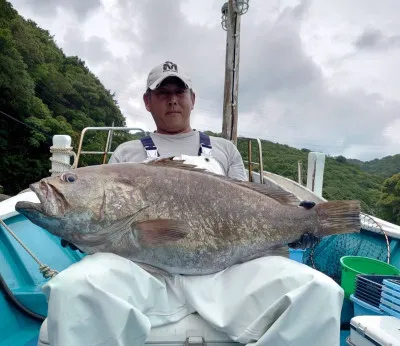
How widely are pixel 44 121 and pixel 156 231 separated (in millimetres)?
25375

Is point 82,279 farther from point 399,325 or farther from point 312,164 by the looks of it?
point 312,164

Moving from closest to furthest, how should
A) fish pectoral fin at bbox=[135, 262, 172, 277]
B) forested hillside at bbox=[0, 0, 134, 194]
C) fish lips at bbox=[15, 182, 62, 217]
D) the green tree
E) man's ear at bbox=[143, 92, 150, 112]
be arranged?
1. fish lips at bbox=[15, 182, 62, 217]
2. fish pectoral fin at bbox=[135, 262, 172, 277]
3. man's ear at bbox=[143, 92, 150, 112]
4. forested hillside at bbox=[0, 0, 134, 194]
5. the green tree

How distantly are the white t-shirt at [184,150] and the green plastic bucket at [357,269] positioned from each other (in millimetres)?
1070

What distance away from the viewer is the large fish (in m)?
1.92

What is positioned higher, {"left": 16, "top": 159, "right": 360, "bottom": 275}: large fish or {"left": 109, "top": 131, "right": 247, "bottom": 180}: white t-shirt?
{"left": 109, "top": 131, "right": 247, "bottom": 180}: white t-shirt

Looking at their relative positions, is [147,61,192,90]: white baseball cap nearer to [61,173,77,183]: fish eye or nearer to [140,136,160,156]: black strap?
[140,136,160,156]: black strap

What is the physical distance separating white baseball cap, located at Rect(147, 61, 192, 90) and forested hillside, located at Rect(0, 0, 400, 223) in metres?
14.3

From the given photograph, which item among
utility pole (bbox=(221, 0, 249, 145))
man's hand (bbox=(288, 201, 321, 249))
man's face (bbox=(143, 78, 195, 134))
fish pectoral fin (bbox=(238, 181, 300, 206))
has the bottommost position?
man's hand (bbox=(288, 201, 321, 249))

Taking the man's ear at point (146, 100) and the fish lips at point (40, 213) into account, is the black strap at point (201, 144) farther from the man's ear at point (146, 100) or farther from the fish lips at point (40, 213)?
the fish lips at point (40, 213)

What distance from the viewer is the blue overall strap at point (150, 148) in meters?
2.88

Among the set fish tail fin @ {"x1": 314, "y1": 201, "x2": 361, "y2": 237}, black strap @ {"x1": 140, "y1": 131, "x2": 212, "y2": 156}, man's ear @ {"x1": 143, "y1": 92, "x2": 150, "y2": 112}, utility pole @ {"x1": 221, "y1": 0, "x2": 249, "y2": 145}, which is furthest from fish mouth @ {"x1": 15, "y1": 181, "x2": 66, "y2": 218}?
utility pole @ {"x1": 221, "y1": 0, "x2": 249, "y2": 145}

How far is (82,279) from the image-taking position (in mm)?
1644

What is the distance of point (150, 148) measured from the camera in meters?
2.92

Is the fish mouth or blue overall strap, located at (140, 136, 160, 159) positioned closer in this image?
the fish mouth
